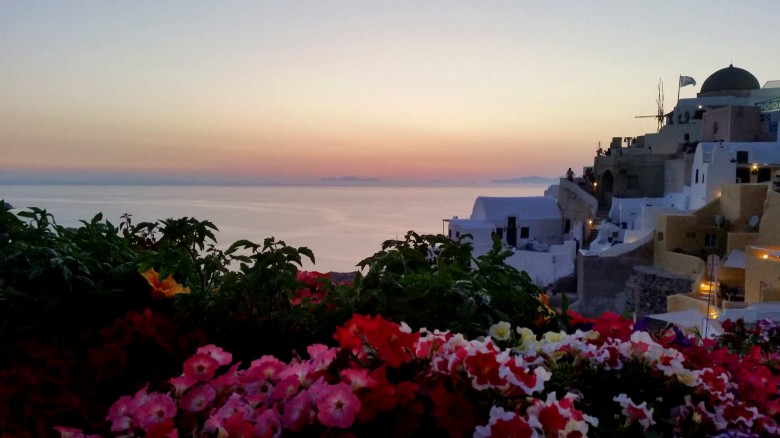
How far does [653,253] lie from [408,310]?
76.4 ft

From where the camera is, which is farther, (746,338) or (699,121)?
(699,121)

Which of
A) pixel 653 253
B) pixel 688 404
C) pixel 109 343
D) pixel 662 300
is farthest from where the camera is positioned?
pixel 653 253

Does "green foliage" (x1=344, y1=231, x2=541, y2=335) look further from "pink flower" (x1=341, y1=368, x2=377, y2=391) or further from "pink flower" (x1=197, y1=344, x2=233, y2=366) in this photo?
"pink flower" (x1=341, y1=368, x2=377, y2=391)

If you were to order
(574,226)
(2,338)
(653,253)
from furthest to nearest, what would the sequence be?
(574,226) → (653,253) → (2,338)

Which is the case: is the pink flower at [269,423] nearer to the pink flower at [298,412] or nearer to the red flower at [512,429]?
the pink flower at [298,412]

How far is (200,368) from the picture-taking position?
1.65 metres

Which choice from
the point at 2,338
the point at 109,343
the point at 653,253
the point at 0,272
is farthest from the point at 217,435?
the point at 653,253

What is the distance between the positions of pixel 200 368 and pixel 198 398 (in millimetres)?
111

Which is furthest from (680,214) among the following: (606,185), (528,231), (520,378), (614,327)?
(520,378)

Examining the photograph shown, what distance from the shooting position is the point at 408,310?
2.47m

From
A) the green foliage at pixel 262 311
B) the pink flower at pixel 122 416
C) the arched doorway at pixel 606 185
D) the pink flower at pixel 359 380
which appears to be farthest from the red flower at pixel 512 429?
the arched doorway at pixel 606 185

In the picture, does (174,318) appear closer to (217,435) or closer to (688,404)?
(217,435)

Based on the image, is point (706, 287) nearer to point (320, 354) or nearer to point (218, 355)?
point (320, 354)

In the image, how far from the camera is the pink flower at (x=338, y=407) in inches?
53.3
